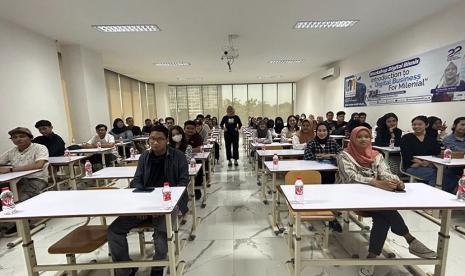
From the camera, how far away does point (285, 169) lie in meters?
3.05

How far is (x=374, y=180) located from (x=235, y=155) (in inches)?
189

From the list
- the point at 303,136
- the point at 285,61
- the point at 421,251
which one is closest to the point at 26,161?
the point at 303,136

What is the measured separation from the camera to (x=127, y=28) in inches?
199

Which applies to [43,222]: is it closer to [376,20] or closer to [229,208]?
[229,208]

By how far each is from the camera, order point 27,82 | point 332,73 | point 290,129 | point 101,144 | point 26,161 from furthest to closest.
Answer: point 332,73
point 290,129
point 101,144
point 27,82
point 26,161

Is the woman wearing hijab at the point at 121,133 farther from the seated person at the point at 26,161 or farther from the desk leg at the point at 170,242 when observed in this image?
the desk leg at the point at 170,242

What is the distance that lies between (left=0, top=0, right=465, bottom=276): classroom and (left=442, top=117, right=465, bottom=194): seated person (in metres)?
0.02

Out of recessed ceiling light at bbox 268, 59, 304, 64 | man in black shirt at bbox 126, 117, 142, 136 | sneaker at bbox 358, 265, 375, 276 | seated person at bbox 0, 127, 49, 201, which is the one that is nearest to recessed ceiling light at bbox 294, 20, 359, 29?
recessed ceiling light at bbox 268, 59, 304, 64

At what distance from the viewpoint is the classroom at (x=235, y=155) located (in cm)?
205

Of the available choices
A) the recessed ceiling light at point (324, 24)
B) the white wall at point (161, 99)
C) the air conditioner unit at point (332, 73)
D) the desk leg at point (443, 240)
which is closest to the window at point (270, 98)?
the air conditioner unit at point (332, 73)

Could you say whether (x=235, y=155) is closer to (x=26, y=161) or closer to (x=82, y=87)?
(x=82, y=87)

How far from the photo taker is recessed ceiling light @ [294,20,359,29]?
193 inches

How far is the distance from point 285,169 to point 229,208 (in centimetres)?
124

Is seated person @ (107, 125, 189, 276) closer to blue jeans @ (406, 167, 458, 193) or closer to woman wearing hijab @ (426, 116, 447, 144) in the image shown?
blue jeans @ (406, 167, 458, 193)
